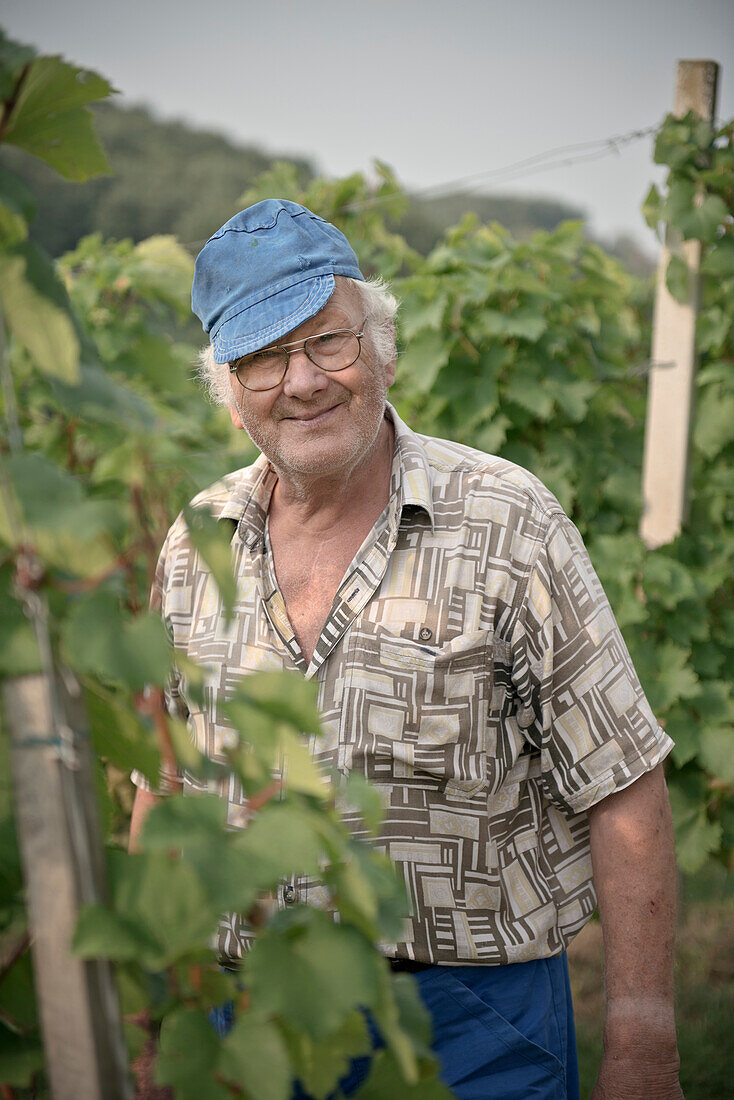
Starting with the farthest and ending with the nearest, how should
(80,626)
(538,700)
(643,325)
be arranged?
(643,325)
(538,700)
(80,626)

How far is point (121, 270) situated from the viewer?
14.0 feet

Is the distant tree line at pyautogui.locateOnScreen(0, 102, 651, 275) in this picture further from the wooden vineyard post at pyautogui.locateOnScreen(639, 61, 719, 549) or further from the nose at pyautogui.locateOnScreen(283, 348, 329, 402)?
the nose at pyautogui.locateOnScreen(283, 348, 329, 402)

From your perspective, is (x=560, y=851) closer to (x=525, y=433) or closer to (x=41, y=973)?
(x=41, y=973)

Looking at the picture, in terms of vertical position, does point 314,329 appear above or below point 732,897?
above

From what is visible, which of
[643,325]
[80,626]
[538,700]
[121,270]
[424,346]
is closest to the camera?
[80,626]

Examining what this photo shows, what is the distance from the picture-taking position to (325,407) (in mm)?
1736

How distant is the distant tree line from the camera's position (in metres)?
26.9

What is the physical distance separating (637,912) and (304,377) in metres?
1.01

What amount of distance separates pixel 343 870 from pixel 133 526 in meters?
0.29

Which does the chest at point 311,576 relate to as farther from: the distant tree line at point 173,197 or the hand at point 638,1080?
the distant tree line at point 173,197

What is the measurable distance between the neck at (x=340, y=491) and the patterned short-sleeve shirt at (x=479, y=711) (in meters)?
0.11

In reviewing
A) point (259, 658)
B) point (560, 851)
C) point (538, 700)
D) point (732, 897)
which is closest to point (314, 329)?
point (259, 658)

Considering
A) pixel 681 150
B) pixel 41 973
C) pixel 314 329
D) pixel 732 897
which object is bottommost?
pixel 732 897

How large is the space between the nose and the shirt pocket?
45 centimetres
